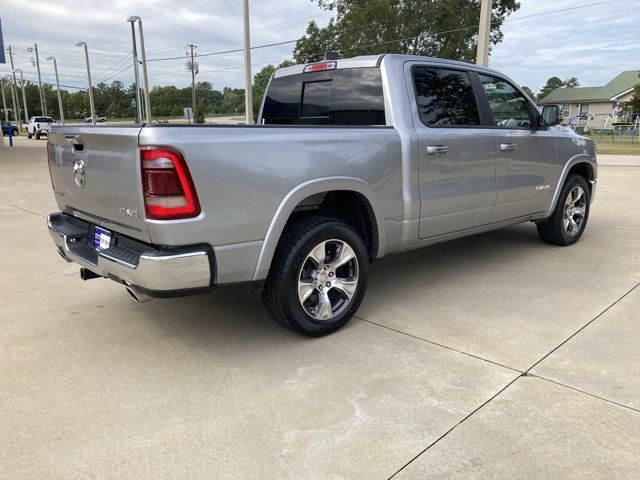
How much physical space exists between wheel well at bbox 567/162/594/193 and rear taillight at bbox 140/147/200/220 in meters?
4.75

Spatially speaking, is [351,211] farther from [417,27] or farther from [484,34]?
[417,27]

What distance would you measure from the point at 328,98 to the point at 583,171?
3504mm

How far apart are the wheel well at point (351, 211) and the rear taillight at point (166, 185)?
3.16 feet

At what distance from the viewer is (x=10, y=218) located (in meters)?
7.88

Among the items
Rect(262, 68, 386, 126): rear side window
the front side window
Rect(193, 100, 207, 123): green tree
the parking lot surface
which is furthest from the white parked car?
the front side window

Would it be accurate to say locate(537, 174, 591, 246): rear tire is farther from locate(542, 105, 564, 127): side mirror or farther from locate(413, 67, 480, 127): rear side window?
locate(413, 67, 480, 127): rear side window

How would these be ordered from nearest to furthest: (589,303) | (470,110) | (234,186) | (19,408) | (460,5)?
(19,408)
(234,186)
(589,303)
(470,110)
(460,5)

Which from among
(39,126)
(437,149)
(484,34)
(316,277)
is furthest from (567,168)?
(39,126)

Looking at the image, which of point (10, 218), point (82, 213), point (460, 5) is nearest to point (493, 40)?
point (460, 5)

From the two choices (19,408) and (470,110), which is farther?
(470,110)

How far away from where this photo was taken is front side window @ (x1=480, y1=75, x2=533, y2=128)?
484 centimetres

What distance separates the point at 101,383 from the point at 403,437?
173 centimetres

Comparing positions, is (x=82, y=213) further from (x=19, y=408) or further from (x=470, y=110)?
Answer: (x=470, y=110)

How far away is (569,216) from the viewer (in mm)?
5973
